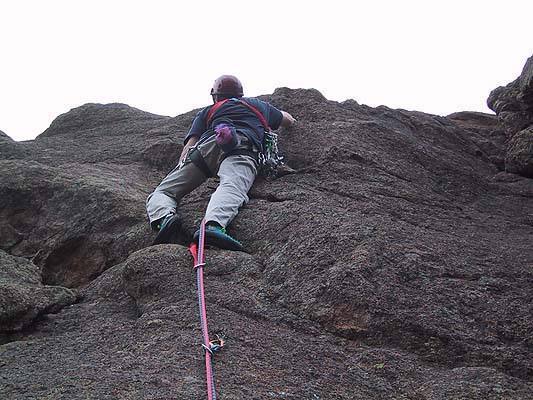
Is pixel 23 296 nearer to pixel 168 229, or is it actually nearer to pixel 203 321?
pixel 168 229

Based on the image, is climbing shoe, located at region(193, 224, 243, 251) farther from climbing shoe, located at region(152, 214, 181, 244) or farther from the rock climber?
climbing shoe, located at region(152, 214, 181, 244)

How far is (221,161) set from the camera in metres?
7.36

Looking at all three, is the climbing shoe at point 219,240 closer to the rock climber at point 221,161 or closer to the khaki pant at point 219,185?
the rock climber at point 221,161

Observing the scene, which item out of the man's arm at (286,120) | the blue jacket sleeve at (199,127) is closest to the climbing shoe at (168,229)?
the blue jacket sleeve at (199,127)

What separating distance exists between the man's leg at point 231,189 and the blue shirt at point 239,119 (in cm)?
40

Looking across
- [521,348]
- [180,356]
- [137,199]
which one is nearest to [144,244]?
[137,199]

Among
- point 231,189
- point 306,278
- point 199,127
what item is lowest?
point 306,278

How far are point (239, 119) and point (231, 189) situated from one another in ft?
4.59

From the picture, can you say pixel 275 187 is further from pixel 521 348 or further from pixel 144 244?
pixel 521 348

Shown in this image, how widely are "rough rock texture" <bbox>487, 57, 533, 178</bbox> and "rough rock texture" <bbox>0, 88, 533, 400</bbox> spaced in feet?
0.78

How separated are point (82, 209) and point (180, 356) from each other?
13.0ft

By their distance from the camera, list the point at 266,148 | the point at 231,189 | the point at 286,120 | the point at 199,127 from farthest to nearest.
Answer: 1. the point at 286,120
2. the point at 199,127
3. the point at 266,148
4. the point at 231,189

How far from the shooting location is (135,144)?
985 cm

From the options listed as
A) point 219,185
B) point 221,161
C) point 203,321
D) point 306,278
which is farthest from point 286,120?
point 203,321
